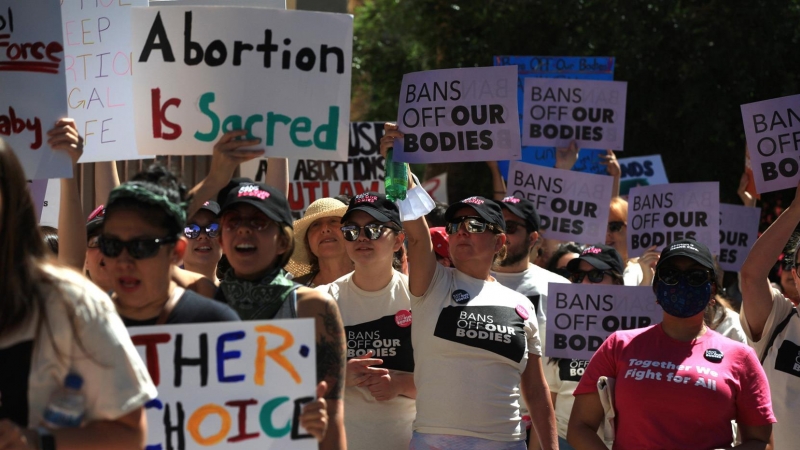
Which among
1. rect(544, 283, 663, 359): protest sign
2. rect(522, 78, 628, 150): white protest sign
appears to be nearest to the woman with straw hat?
rect(544, 283, 663, 359): protest sign

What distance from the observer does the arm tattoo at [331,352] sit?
359 centimetres

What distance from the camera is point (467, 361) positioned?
15.8ft

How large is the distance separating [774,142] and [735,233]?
2.39 m

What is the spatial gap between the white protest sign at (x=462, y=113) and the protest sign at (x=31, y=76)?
1644 mm

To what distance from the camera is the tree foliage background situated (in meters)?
13.3

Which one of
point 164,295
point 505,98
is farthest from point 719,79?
point 164,295

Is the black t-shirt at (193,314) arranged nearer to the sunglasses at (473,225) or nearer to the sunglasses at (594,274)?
the sunglasses at (473,225)

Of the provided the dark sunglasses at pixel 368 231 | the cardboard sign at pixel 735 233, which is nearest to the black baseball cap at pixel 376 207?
the dark sunglasses at pixel 368 231

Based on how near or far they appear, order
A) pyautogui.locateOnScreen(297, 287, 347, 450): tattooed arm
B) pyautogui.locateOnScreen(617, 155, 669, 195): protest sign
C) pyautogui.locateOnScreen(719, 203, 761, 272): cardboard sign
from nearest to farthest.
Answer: pyautogui.locateOnScreen(297, 287, 347, 450): tattooed arm < pyautogui.locateOnScreen(719, 203, 761, 272): cardboard sign < pyautogui.locateOnScreen(617, 155, 669, 195): protest sign

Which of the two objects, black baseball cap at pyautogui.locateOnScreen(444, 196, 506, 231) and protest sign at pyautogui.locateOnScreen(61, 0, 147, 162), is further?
black baseball cap at pyautogui.locateOnScreen(444, 196, 506, 231)

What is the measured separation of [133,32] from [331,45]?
0.78m

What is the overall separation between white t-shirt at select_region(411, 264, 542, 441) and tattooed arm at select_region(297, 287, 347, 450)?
4.08ft

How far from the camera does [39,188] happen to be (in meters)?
4.92

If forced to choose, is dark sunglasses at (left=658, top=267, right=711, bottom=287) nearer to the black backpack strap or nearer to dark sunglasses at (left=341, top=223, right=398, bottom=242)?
the black backpack strap
